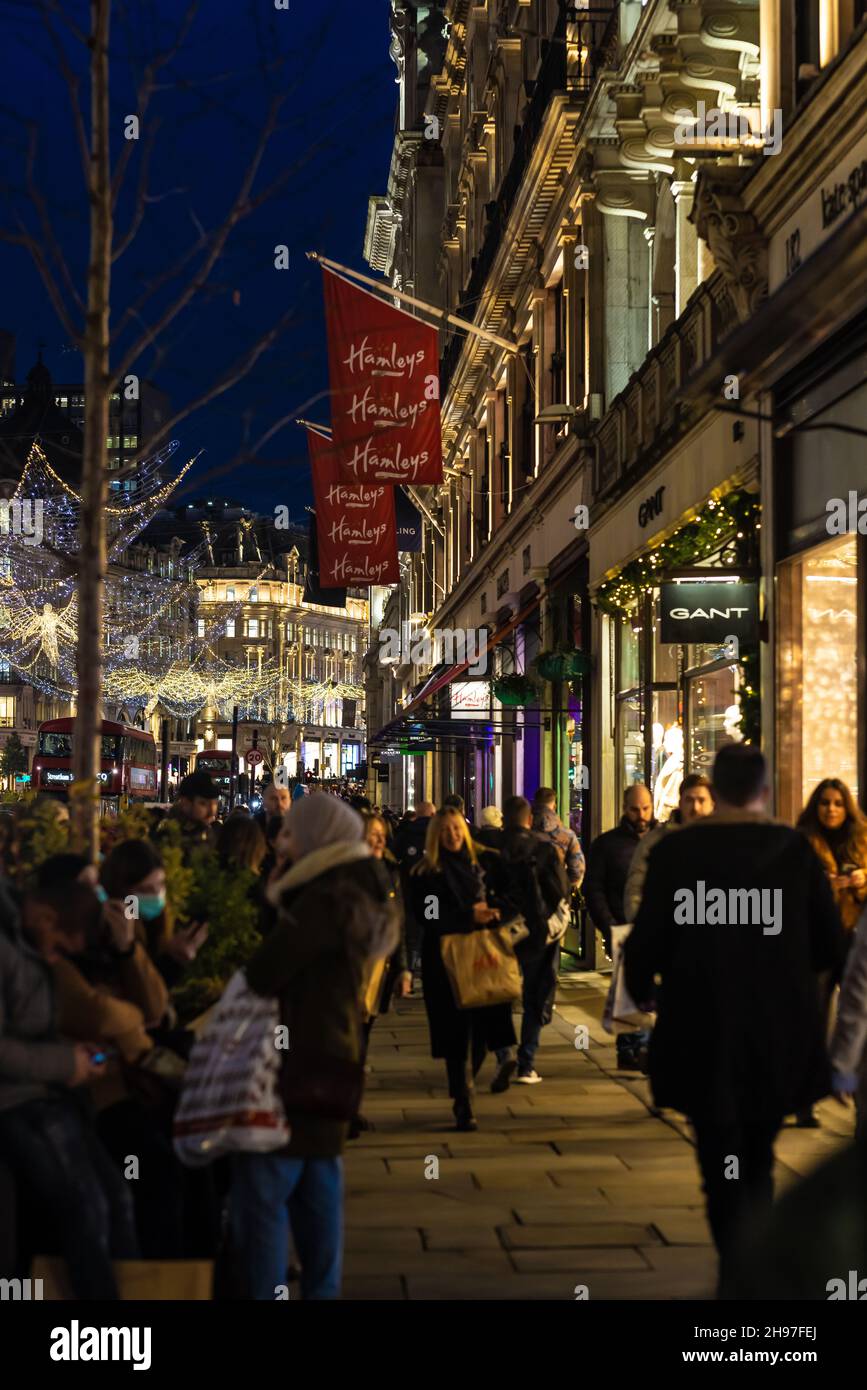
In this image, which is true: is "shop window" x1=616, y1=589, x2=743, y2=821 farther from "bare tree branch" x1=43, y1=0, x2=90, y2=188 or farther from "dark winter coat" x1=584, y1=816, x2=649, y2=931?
"bare tree branch" x1=43, y1=0, x2=90, y2=188

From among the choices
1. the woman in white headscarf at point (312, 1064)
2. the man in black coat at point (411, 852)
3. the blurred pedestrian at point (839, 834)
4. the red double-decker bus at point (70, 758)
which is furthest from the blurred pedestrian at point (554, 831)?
the red double-decker bus at point (70, 758)

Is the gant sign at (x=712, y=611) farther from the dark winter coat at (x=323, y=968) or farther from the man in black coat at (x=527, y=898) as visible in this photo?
the dark winter coat at (x=323, y=968)

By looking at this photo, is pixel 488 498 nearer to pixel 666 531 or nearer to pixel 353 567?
pixel 353 567

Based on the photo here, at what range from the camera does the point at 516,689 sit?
26.7 metres

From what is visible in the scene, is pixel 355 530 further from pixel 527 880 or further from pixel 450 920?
pixel 450 920

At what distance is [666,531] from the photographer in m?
17.6

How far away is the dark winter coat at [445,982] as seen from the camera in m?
11.3

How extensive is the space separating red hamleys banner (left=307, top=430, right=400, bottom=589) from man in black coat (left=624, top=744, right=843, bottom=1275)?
19732 millimetres

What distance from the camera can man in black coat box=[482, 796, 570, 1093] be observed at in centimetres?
1250

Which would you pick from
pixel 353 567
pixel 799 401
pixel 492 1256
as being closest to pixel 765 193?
pixel 799 401

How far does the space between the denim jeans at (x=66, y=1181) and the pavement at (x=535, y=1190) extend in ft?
5.71

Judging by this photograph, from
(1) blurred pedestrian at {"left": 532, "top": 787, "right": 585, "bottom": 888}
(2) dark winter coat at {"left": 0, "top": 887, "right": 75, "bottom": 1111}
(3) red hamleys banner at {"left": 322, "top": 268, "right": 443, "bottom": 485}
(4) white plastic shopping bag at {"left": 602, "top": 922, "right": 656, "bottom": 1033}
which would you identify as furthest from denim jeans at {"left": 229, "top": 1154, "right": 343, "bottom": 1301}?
(3) red hamleys banner at {"left": 322, "top": 268, "right": 443, "bottom": 485}

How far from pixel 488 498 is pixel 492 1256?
97.1 ft

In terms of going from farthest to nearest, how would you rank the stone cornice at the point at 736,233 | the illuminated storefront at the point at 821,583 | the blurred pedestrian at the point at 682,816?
the stone cornice at the point at 736,233 → the illuminated storefront at the point at 821,583 → the blurred pedestrian at the point at 682,816
